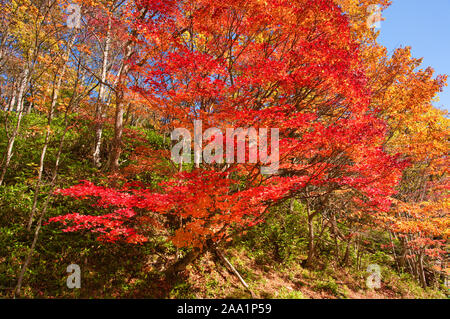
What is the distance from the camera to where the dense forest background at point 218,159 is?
572cm

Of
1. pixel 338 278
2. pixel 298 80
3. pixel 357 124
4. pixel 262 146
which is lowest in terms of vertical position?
pixel 338 278

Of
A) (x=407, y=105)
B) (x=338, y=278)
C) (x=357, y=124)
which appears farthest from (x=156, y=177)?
(x=407, y=105)

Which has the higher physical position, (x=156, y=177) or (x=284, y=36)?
(x=284, y=36)

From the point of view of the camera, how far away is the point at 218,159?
733 centimetres

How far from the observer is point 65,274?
5.81m

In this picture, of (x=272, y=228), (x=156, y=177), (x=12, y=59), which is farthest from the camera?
(x=12, y=59)

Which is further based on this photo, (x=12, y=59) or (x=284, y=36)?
(x=12, y=59)

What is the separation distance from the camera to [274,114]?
5871mm

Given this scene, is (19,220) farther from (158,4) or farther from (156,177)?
(158,4)

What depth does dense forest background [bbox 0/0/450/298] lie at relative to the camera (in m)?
5.72

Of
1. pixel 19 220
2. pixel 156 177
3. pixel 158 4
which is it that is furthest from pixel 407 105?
pixel 19 220
